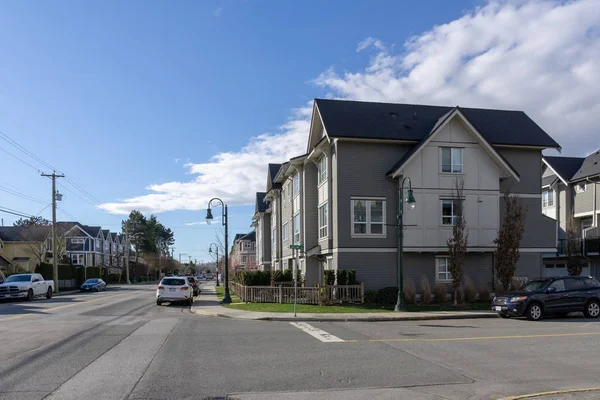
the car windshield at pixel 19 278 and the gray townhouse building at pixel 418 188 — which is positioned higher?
the gray townhouse building at pixel 418 188

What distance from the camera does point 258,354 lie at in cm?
→ 1149

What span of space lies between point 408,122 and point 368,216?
5.97 meters

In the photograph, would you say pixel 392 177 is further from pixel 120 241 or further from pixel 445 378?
pixel 120 241

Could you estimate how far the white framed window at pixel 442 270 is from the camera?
93.1 feet

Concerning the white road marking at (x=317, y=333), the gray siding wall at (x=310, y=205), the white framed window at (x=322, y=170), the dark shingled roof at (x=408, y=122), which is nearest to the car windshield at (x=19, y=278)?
the gray siding wall at (x=310, y=205)

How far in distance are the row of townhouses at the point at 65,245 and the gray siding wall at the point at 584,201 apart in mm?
56980

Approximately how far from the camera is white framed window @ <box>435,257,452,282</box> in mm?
28378

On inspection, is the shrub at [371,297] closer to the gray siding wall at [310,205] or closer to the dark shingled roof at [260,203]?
the gray siding wall at [310,205]

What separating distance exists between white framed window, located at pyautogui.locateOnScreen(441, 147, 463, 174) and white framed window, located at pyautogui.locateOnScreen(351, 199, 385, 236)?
391 centimetres

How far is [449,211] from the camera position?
2822cm

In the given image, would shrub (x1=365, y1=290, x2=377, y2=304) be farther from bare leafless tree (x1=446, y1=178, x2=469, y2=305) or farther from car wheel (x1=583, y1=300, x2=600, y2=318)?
car wheel (x1=583, y1=300, x2=600, y2=318)

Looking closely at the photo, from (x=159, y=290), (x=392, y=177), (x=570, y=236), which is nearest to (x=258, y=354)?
(x=392, y=177)

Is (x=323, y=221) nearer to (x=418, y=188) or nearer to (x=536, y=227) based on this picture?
(x=418, y=188)

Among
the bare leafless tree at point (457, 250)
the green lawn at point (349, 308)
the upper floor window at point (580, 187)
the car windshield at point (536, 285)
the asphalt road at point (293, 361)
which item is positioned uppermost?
the upper floor window at point (580, 187)
